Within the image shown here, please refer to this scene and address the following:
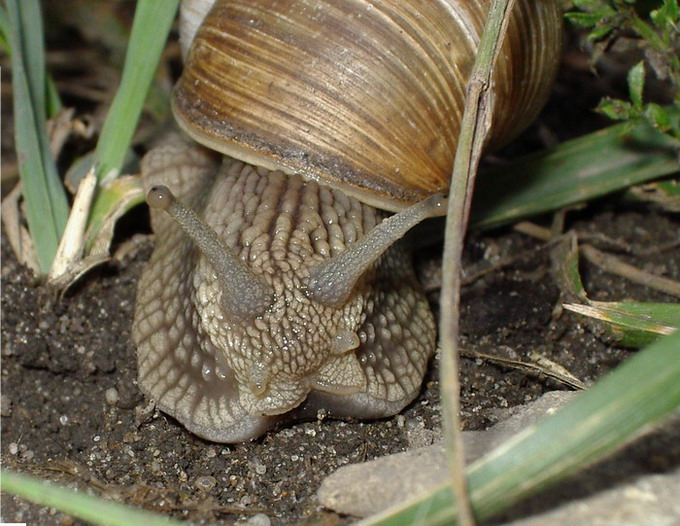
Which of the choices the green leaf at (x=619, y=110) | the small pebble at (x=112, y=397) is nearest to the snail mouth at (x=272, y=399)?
the small pebble at (x=112, y=397)

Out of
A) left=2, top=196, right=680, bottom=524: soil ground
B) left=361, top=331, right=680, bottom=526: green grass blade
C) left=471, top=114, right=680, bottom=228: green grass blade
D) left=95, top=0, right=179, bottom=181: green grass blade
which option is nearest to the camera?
left=361, top=331, right=680, bottom=526: green grass blade

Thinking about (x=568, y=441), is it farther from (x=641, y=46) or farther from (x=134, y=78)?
(x=134, y=78)

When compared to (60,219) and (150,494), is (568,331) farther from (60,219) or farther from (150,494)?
(60,219)

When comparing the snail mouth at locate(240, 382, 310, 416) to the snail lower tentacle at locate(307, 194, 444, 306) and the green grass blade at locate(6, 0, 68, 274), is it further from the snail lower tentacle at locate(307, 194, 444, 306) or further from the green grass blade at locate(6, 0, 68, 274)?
the green grass blade at locate(6, 0, 68, 274)

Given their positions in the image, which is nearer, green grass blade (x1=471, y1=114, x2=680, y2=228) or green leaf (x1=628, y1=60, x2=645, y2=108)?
green leaf (x1=628, y1=60, x2=645, y2=108)

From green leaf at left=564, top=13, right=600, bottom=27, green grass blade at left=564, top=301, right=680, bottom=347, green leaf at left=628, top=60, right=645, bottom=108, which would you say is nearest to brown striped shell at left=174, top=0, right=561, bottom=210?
green leaf at left=564, top=13, right=600, bottom=27

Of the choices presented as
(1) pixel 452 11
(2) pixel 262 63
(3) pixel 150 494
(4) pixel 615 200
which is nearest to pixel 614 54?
(4) pixel 615 200

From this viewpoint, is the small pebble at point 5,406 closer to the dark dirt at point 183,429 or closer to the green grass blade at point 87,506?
the dark dirt at point 183,429
